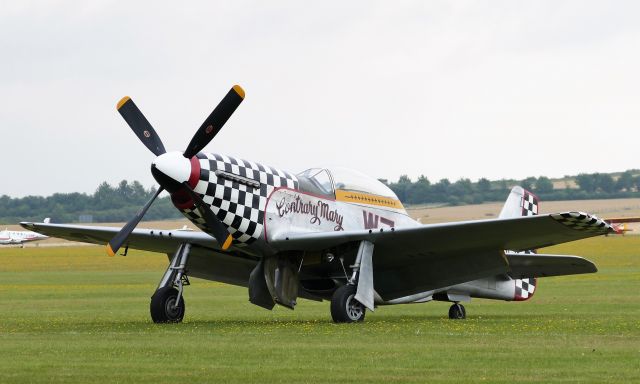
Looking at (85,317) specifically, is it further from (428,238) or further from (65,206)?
(65,206)

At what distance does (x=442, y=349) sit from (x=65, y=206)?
130113mm

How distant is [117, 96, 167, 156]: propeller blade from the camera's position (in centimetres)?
1566

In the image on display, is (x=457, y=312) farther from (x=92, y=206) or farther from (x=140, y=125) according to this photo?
(x=92, y=206)

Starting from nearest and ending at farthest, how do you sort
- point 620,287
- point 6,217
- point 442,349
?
1. point 442,349
2. point 620,287
3. point 6,217

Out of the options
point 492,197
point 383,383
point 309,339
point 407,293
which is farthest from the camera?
point 492,197

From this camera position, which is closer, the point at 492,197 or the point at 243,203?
the point at 243,203

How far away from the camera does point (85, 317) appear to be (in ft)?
60.6

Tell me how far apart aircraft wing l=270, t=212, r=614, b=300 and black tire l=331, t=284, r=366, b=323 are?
760mm

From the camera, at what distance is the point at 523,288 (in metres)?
19.8

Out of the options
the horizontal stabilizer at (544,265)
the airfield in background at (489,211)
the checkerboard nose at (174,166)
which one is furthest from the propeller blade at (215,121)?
the airfield in background at (489,211)

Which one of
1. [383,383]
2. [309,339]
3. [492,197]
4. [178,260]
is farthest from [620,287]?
[492,197]

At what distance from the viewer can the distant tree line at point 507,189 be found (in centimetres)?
12088

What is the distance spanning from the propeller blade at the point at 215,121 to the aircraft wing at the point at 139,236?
2.24m

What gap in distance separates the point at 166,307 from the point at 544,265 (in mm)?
5995
